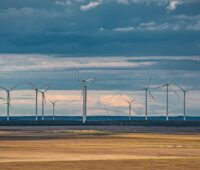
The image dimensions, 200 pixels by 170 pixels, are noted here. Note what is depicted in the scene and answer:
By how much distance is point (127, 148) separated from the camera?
96125 mm

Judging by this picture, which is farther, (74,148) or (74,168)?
(74,148)

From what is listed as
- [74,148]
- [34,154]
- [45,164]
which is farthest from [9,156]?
[74,148]

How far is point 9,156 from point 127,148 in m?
19.4

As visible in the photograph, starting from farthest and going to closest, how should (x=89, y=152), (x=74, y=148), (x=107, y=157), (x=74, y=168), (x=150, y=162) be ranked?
1. (x=74, y=148)
2. (x=89, y=152)
3. (x=107, y=157)
4. (x=150, y=162)
5. (x=74, y=168)

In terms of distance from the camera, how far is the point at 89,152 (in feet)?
286

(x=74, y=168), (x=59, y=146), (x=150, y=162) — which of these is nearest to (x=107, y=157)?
(x=150, y=162)

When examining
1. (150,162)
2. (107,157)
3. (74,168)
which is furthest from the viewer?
(107,157)

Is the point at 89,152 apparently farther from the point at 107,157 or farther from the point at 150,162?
the point at 150,162

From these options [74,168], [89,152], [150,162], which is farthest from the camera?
[89,152]

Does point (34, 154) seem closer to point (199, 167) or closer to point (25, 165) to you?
point (25, 165)

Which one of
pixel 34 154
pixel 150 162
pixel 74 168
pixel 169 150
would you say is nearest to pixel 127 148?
pixel 169 150

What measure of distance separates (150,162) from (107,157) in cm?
683

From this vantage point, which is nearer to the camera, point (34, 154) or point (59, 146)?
point (34, 154)

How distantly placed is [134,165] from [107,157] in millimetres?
8929
